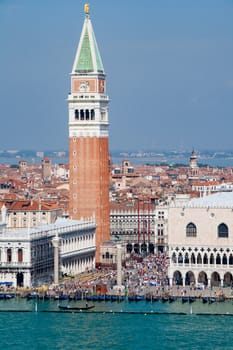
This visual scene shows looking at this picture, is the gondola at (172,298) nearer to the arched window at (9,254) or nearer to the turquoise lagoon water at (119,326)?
the turquoise lagoon water at (119,326)

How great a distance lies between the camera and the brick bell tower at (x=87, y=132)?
149 feet

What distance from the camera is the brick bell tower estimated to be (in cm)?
4553

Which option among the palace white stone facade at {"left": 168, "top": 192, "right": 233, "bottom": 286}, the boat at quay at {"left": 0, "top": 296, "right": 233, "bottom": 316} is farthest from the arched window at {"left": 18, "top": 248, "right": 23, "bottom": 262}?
the palace white stone facade at {"left": 168, "top": 192, "right": 233, "bottom": 286}

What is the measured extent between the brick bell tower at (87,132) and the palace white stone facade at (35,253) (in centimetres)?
231

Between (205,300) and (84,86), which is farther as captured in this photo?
(84,86)

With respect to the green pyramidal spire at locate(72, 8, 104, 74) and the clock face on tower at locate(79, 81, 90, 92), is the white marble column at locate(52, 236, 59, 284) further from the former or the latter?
the green pyramidal spire at locate(72, 8, 104, 74)

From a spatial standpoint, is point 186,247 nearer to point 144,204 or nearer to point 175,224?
point 175,224

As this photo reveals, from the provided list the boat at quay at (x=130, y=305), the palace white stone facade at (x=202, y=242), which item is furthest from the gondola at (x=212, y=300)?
the palace white stone facade at (x=202, y=242)

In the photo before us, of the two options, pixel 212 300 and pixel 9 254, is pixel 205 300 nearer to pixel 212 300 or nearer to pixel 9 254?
pixel 212 300

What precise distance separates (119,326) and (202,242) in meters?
5.83

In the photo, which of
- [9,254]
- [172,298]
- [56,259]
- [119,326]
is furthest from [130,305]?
[9,254]

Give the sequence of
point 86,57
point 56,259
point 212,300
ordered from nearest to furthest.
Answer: point 212,300 < point 56,259 < point 86,57

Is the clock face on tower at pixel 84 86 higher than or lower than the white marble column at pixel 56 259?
higher

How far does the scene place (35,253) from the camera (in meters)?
40.2
